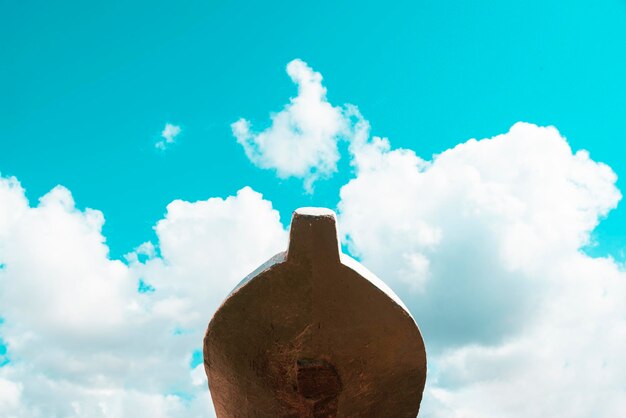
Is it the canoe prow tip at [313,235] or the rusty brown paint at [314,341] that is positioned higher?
the canoe prow tip at [313,235]

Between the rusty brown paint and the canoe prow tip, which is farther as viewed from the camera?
the rusty brown paint

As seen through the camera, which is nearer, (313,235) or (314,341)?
(313,235)

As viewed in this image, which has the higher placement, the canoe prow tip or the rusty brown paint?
the canoe prow tip

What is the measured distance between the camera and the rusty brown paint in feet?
18.1

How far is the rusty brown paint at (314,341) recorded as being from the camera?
552cm

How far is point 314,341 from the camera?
19.1 feet

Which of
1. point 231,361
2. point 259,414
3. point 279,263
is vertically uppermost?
point 279,263

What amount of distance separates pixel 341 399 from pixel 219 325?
134 cm

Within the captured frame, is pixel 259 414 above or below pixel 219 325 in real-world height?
below

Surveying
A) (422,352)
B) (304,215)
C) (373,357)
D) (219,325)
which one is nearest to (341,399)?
(373,357)

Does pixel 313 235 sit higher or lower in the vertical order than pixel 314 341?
higher

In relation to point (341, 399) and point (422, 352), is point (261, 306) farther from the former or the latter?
point (422, 352)

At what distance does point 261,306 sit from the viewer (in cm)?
579

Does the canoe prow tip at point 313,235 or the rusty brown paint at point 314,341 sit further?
the rusty brown paint at point 314,341
